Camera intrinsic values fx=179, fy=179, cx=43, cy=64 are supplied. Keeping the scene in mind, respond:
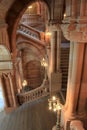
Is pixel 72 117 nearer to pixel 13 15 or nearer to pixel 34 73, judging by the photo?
pixel 13 15

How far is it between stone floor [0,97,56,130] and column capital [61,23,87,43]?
4.62m

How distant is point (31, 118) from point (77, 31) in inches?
216

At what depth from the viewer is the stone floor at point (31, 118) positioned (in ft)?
26.7

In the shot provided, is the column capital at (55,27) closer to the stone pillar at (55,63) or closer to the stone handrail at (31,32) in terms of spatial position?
the stone pillar at (55,63)

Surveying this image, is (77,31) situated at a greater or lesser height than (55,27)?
greater

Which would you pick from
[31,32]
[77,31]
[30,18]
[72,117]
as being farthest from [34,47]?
[77,31]

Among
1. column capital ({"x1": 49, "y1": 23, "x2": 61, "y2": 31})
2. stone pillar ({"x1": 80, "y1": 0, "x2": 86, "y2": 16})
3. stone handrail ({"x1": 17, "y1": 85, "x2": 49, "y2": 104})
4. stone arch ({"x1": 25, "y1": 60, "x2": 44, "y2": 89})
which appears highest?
stone pillar ({"x1": 80, "y1": 0, "x2": 86, "y2": 16})

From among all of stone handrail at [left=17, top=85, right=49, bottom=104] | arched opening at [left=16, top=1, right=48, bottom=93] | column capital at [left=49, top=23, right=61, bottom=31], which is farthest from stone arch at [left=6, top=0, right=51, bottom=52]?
arched opening at [left=16, top=1, right=48, bottom=93]

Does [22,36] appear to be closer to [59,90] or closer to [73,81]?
[59,90]

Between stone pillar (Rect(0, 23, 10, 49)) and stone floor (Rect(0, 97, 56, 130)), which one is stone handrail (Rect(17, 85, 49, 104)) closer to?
stone floor (Rect(0, 97, 56, 130))

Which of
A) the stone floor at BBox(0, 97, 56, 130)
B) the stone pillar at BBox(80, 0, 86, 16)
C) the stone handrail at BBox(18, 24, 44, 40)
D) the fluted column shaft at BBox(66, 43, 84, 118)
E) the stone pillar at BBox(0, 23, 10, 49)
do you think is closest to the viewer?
the stone pillar at BBox(80, 0, 86, 16)

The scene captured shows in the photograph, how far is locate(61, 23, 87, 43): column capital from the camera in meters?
4.62

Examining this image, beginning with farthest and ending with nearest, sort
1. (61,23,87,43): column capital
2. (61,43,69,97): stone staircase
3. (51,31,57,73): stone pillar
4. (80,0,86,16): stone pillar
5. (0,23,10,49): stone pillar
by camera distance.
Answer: (61,43,69,97): stone staircase
(51,31,57,73): stone pillar
(0,23,10,49): stone pillar
(61,23,87,43): column capital
(80,0,86,16): stone pillar

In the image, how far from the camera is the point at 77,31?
4742 mm
